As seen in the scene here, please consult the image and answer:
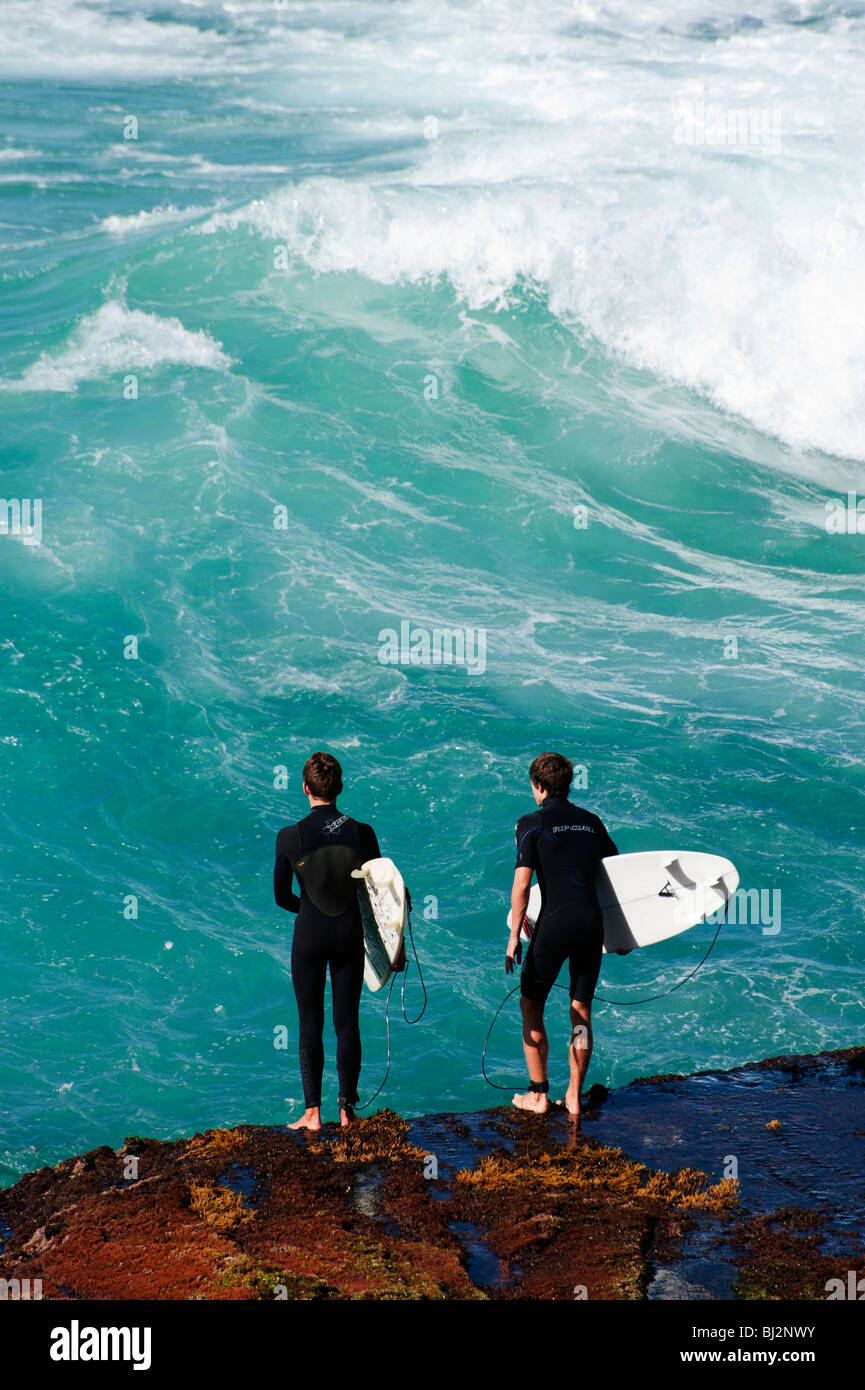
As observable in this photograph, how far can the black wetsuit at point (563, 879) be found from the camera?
557 centimetres

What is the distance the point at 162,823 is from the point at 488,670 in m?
4.00

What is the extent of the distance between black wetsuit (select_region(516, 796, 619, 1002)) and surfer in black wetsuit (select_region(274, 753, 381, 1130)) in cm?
81

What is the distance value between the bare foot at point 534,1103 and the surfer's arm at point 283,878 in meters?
1.68

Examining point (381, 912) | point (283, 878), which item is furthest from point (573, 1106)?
point (283, 878)

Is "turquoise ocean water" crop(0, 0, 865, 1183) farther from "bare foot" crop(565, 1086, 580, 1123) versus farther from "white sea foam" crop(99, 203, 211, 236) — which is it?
"bare foot" crop(565, 1086, 580, 1123)

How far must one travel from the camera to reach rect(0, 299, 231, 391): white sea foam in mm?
17273

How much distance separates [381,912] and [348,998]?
1.48ft

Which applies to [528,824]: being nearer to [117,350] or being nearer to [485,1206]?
[485,1206]

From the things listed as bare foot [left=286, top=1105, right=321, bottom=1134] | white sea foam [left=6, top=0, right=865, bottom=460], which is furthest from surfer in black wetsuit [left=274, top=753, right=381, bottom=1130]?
white sea foam [left=6, top=0, right=865, bottom=460]

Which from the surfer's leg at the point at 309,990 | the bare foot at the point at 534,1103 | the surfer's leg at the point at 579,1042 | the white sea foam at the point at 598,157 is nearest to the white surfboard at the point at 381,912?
the surfer's leg at the point at 309,990

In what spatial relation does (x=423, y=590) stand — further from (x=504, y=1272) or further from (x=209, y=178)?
(x=209, y=178)

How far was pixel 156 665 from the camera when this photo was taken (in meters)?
11.9

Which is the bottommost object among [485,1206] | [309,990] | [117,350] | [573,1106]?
[485,1206]

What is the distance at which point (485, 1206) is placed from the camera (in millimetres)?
5074
